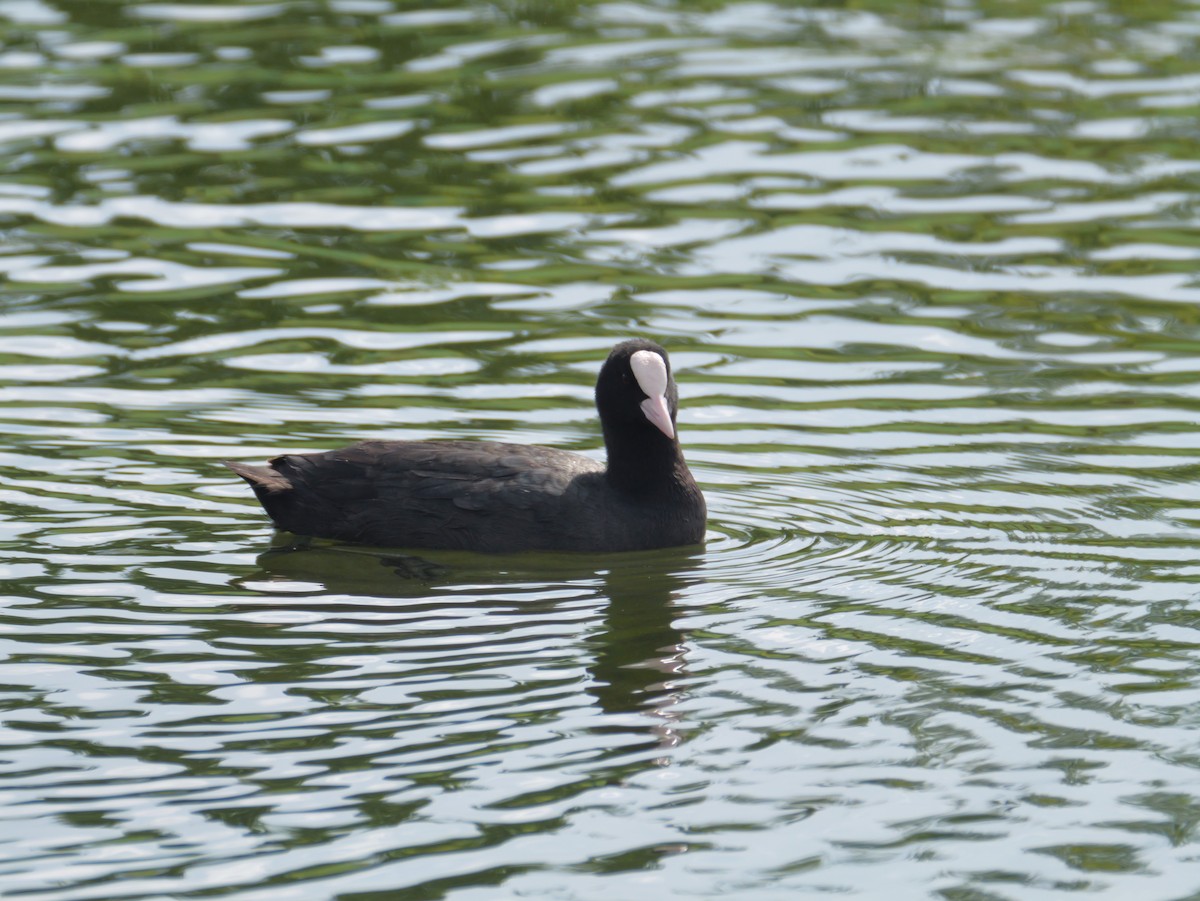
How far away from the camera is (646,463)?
807cm

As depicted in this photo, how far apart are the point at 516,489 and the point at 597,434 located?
59.3 inches

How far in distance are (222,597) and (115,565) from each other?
1.68 feet

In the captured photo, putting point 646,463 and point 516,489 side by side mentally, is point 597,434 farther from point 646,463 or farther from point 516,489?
point 516,489

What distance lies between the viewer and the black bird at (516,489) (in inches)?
312

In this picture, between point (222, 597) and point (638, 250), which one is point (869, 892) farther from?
point (638, 250)

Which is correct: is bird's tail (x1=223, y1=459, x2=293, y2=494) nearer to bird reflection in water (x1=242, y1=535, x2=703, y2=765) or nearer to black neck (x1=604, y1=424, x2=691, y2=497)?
bird reflection in water (x1=242, y1=535, x2=703, y2=765)

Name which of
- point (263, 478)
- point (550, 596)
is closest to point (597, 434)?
point (263, 478)

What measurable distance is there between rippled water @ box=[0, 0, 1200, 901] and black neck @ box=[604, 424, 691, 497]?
33 cm

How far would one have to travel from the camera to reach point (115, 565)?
759 centimetres

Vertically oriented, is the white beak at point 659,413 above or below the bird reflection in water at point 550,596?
above

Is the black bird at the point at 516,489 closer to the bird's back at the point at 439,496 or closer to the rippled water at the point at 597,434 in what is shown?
the bird's back at the point at 439,496

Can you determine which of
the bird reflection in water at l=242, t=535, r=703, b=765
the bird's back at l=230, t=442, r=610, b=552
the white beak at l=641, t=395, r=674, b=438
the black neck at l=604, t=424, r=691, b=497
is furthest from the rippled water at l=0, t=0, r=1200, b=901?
the white beak at l=641, t=395, r=674, b=438

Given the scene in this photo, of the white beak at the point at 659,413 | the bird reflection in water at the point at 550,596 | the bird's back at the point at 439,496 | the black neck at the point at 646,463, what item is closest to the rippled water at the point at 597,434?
the bird reflection in water at the point at 550,596

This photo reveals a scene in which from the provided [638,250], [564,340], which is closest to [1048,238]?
[638,250]
